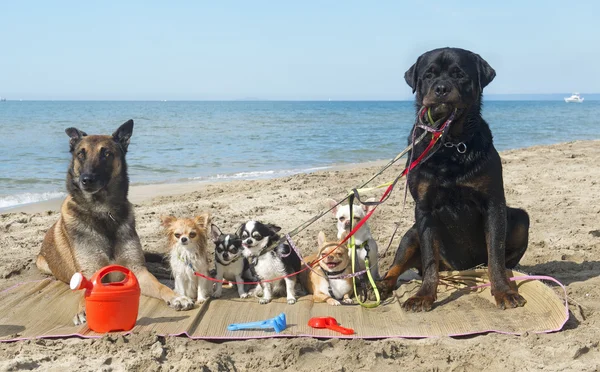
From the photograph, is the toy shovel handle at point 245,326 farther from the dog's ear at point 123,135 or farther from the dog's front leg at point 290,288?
the dog's ear at point 123,135

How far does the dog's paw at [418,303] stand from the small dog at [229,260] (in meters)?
1.39

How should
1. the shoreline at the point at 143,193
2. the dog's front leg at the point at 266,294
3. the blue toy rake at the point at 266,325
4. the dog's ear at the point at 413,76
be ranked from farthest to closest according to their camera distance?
the shoreline at the point at 143,193
the dog's front leg at the point at 266,294
the dog's ear at the point at 413,76
the blue toy rake at the point at 266,325

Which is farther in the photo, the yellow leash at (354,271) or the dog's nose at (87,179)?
the dog's nose at (87,179)

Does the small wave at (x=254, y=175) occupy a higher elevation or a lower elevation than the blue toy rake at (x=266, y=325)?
lower

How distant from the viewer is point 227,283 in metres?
5.55

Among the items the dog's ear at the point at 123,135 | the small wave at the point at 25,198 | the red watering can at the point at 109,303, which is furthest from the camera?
the small wave at the point at 25,198

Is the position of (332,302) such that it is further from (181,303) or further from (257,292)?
(181,303)

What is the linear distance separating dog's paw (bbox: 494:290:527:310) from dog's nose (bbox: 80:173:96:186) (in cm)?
338

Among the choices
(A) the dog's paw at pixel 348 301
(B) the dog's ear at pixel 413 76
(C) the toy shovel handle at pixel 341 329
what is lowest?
(A) the dog's paw at pixel 348 301

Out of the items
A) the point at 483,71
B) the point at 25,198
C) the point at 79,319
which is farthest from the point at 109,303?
the point at 25,198

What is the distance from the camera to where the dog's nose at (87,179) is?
5090 mm

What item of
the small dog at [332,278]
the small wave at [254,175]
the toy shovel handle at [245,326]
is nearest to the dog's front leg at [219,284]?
the small dog at [332,278]

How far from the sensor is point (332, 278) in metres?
5.12

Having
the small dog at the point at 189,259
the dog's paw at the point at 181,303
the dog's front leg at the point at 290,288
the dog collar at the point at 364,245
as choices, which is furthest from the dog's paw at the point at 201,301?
the dog collar at the point at 364,245
